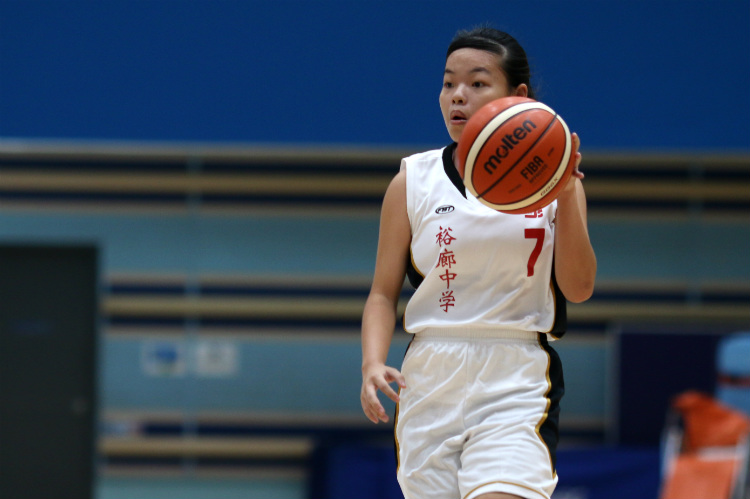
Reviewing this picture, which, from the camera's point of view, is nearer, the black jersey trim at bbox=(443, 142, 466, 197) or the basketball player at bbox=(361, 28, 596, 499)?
the basketball player at bbox=(361, 28, 596, 499)

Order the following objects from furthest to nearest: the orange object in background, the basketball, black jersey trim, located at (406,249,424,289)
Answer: the orange object in background < black jersey trim, located at (406,249,424,289) < the basketball

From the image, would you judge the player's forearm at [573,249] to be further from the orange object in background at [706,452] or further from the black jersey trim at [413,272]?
the orange object in background at [706,452]

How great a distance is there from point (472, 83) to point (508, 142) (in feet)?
0.71

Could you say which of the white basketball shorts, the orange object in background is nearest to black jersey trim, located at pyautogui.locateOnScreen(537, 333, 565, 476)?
the white basketball shorts

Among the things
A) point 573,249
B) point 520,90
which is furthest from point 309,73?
point 573,249

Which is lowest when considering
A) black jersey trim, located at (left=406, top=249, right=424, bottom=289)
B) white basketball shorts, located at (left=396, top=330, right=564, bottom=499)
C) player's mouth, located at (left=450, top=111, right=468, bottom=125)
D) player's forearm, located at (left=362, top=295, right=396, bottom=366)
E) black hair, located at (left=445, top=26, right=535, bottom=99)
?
white basketball shorts, located at (left=396, top=330, right=564, bottom=499)

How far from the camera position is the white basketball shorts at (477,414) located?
177 cm

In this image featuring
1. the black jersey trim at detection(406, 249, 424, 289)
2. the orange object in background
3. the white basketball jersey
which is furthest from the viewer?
the orange object in background

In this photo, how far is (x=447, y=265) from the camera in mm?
1913

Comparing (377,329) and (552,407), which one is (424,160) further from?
(552,407)

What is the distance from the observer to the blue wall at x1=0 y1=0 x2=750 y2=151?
483 centimetres

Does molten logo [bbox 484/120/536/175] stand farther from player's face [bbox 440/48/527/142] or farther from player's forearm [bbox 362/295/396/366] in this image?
player's forearm [bbox 362/295/396/366]

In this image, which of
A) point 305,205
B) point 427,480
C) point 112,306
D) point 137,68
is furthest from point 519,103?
point 112,306

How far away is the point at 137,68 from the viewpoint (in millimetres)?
4887
